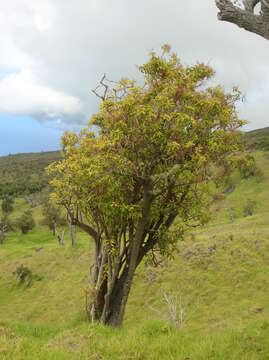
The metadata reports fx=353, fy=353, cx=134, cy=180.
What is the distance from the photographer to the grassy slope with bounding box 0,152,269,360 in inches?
363

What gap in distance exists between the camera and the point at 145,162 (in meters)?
13.7

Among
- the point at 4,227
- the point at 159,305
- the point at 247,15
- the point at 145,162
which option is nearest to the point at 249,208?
the point at 159,305

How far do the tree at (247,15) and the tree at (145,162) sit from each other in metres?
3.99

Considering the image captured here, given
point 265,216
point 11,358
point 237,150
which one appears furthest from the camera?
point 265,216

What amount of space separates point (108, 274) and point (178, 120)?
6919mm

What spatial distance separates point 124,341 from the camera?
9.70 meters

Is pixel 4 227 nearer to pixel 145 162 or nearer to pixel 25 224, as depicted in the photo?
pixel 25 224

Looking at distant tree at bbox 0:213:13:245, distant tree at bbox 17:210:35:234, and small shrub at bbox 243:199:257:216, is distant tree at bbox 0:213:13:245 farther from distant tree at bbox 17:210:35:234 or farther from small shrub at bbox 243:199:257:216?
small shrub at bbox 243:199:257:216

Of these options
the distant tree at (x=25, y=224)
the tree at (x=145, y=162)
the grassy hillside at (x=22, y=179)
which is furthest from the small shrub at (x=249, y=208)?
the grassy hillside at (x=22, y=179)

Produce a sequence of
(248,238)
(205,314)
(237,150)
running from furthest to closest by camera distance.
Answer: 1. (248,238)
2. (205,314)
3. (237,150)

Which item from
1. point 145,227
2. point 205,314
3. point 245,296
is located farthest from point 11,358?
point 245,296

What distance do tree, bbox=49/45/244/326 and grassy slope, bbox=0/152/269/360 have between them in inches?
62.6

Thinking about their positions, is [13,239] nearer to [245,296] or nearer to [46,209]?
[46,209]

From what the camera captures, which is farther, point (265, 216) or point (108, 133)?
point (265, 216)
